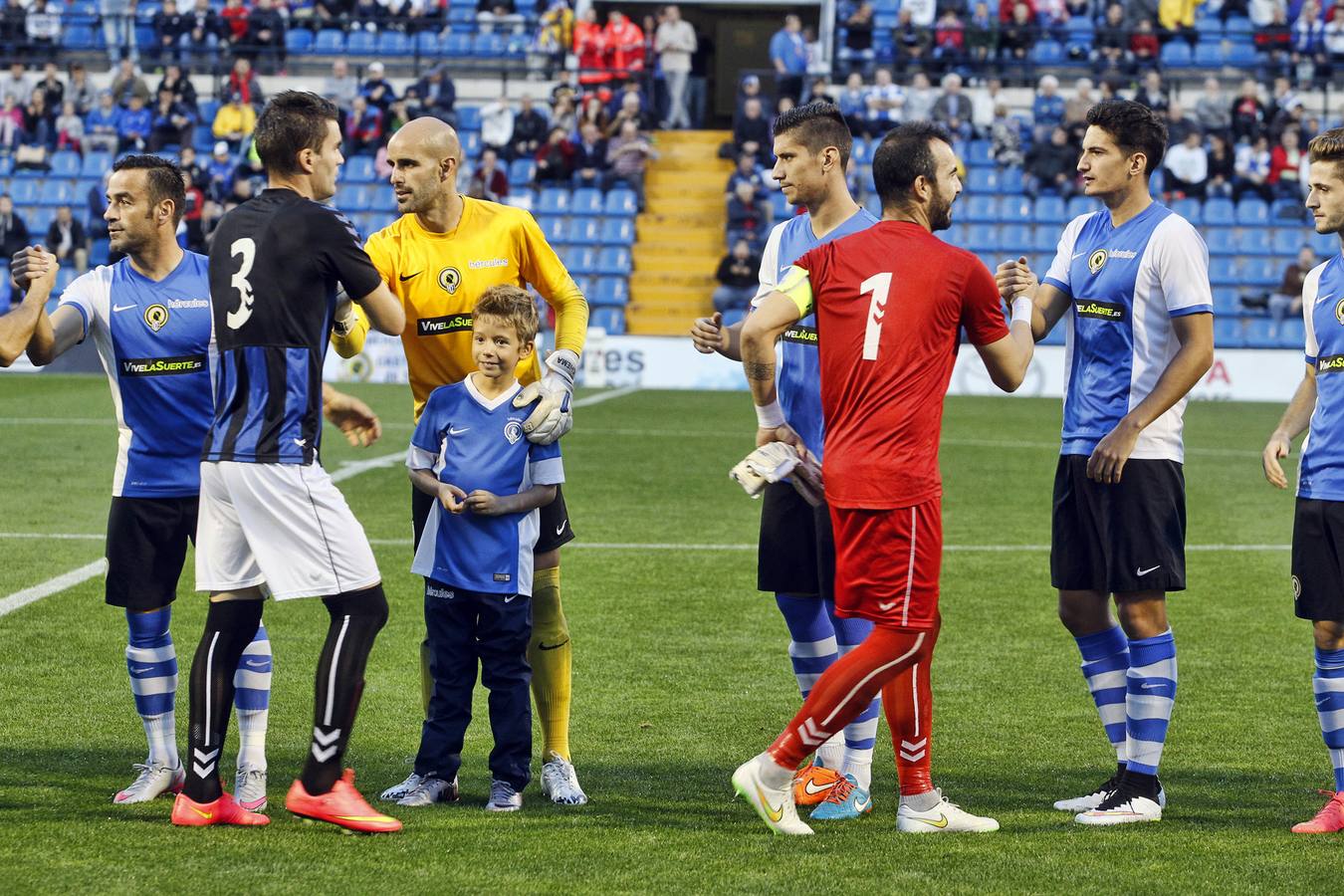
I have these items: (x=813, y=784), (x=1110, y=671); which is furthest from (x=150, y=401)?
(x=1110, y=671)

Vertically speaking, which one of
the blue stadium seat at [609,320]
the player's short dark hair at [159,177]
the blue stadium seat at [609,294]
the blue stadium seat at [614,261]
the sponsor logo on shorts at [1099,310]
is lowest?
the blue stadium seat at [609,320]

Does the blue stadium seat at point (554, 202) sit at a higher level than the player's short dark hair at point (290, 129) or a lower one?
lower

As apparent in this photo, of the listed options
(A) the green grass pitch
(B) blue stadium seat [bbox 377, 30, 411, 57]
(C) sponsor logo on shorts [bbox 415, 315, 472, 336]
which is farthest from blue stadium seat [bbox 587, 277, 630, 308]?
(C) sponsor logo on shorts [bbox 415, 315, 472, 336]

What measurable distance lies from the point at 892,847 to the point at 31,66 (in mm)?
30577

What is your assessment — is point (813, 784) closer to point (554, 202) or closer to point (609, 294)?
point (609, 294)

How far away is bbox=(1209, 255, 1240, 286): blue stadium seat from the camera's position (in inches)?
1007

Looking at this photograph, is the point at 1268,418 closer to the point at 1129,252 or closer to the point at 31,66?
the point at 1129,252

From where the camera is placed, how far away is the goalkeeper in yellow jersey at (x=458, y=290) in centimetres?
523

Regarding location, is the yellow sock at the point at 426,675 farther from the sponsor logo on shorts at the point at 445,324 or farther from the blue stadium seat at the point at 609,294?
the blue stadium seat at the point at 609,294

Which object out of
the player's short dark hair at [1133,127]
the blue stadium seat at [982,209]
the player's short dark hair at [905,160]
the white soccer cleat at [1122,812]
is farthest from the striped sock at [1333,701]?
the blue stadium seat at [982,209]

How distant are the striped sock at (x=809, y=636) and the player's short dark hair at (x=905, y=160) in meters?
1.42

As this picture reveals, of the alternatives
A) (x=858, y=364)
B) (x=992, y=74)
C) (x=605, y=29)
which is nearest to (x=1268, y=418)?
(x=992, y=74)

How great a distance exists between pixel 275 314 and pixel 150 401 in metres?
0.79

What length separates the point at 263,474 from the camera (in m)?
4.56
